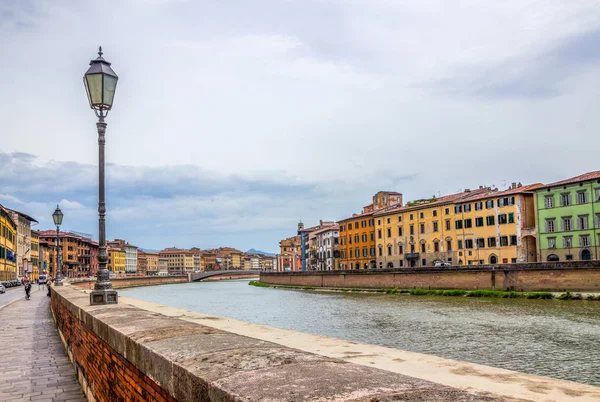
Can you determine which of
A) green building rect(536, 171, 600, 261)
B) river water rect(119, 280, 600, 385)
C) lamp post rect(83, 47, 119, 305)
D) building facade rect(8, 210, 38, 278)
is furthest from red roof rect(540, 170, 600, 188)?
building facade rect(8, 210, 38, 278)

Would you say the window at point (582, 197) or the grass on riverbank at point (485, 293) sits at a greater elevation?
the window at point (582, 197)

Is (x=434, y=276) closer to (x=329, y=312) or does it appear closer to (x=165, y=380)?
(x=329, y=312)

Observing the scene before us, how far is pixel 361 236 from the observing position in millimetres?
79625

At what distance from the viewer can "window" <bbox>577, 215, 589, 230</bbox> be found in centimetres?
4859

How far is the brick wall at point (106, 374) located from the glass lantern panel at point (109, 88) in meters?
3.93

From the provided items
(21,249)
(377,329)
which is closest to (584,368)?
(377,329)

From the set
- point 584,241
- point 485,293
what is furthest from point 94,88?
point 584,241

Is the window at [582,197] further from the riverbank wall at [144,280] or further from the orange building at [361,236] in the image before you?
the riverbank wall at [144,280]

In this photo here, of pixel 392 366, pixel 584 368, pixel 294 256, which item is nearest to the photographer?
pixel 392 366

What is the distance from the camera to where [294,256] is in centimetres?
12600

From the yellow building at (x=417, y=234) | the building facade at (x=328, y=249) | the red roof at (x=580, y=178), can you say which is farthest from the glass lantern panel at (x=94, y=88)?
the building facade at (x=328, y=249)

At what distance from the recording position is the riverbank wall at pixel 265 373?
2.36 metres

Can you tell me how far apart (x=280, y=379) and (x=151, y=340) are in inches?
72.7

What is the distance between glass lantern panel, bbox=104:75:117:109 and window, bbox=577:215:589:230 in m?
48.4
